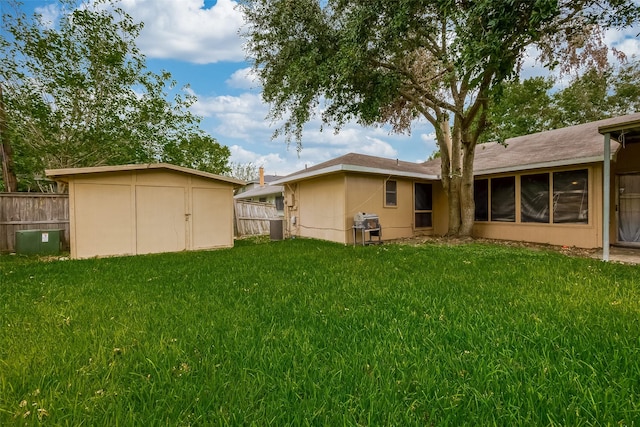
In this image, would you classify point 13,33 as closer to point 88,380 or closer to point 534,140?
point 88,380

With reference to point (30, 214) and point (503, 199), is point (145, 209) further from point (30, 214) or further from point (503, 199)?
point (503, 199)

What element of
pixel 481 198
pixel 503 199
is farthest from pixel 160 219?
pixel 503 199

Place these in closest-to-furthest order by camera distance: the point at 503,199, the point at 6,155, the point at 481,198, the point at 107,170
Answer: the point at 107,170, the point at 6,155, the point at 503,199, the point at 481,198

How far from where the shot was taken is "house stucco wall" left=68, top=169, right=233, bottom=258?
24.5 feet

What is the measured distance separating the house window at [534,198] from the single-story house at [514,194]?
0.02 metres

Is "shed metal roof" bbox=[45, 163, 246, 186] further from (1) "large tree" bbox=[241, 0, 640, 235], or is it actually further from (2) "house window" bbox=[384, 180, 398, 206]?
(2) "house window" bbox=[384, 180, 398, 206]

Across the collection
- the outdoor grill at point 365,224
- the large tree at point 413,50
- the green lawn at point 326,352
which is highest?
the large tree at point 413,50

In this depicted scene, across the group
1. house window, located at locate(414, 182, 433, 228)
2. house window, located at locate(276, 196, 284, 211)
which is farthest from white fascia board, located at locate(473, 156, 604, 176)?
house window, located at locate(276, 196, 284, 211)

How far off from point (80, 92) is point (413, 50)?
11.5 metres

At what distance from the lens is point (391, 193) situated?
10117mm

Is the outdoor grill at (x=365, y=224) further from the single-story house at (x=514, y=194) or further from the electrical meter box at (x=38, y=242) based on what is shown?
the electrical meter box at (x=38, y=242)

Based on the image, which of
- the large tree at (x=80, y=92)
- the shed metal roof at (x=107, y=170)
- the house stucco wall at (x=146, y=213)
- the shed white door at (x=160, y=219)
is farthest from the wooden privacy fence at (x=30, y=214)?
the shed white door at (x=160, y=219)

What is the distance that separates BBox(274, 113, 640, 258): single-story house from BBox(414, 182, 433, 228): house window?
1.5 inches

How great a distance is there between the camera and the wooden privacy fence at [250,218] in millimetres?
13531
